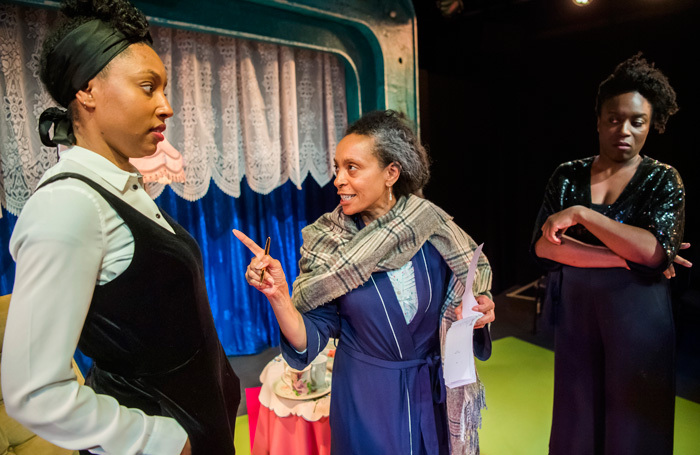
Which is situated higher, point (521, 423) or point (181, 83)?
point (181, 83)

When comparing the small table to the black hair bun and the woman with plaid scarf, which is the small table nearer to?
the woman with plaid scarf

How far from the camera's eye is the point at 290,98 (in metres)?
3.80

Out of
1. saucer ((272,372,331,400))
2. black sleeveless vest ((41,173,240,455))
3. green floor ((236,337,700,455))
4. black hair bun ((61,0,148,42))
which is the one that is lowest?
green floor ((236,337,700,455))

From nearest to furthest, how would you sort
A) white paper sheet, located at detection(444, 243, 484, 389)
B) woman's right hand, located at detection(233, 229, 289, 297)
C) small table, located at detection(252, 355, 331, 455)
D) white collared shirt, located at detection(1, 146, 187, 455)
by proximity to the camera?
white collared shirt, located at detection(1, 146, 187, 455) < woman's right hand, located at detection(233, 229, 289, 297) < white paper sheet, located at detection(444, 243, 484, 389) < small table, located at detection(252, 355, 331, 455)

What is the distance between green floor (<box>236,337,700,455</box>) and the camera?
8.68 feet

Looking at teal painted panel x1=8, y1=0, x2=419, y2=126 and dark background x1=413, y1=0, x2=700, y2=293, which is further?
dark background x1=413, y1=0, x2=700, y2=293

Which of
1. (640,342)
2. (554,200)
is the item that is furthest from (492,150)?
(640,342)

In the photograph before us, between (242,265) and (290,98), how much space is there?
1535 mm

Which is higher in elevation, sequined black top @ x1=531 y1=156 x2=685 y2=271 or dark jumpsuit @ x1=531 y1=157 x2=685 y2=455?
sequined black top @ x1=531 y1=156 x2=685 y2=271

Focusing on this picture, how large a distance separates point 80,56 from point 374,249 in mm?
969

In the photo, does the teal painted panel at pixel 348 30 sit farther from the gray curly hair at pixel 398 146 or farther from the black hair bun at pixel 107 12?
the black hair bun at pixel 107 12

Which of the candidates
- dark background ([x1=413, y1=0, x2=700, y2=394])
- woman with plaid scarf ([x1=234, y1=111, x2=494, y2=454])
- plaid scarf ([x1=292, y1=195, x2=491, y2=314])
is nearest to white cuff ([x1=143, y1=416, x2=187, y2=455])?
woman with plaid scarf ([x1=234, y1=111, x2=494, y2=454])

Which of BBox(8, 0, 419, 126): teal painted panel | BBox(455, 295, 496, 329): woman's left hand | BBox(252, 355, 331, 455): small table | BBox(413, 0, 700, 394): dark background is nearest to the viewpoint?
BBox(455, 295, 496, 329): woman's left hand

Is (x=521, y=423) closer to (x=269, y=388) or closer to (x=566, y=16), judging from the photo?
(x=269, y=388)
